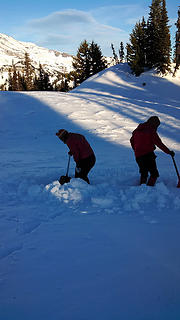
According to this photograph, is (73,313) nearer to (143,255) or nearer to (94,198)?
(143,255)

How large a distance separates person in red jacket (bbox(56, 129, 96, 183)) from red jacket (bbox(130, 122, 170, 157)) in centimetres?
111

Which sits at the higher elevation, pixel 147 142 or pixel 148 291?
pixel 147 142

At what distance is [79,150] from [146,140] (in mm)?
1530

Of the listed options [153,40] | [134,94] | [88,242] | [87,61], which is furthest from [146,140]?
[87,61]

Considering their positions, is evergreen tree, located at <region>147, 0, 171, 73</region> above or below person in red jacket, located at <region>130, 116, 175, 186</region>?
above

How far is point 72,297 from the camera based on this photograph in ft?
7.88

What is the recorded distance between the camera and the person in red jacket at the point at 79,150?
5.49 m

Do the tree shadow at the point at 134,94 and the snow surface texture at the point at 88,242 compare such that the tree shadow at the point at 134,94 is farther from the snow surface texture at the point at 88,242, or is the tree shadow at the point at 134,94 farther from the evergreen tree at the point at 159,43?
the snow surface texture at the point at 88,242

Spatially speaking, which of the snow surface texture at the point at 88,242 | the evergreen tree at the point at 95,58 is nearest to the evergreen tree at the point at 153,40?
the evergreen tree at the point at 95,58

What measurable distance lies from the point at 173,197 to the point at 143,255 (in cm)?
229

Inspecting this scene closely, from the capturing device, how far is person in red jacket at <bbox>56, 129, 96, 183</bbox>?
549cm

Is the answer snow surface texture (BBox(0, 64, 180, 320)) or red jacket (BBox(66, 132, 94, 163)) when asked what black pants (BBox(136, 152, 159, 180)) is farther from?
red jacket (BBox(66, 132, 94, 163))

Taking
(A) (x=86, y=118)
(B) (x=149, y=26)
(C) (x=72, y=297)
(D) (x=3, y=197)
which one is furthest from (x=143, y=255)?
(B) (x=149, y=26)

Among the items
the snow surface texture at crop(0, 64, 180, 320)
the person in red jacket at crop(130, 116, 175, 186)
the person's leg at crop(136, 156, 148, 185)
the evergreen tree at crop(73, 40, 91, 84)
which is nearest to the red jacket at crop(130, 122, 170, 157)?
the person in red jacket at crop(130, 116, 175, 186)
